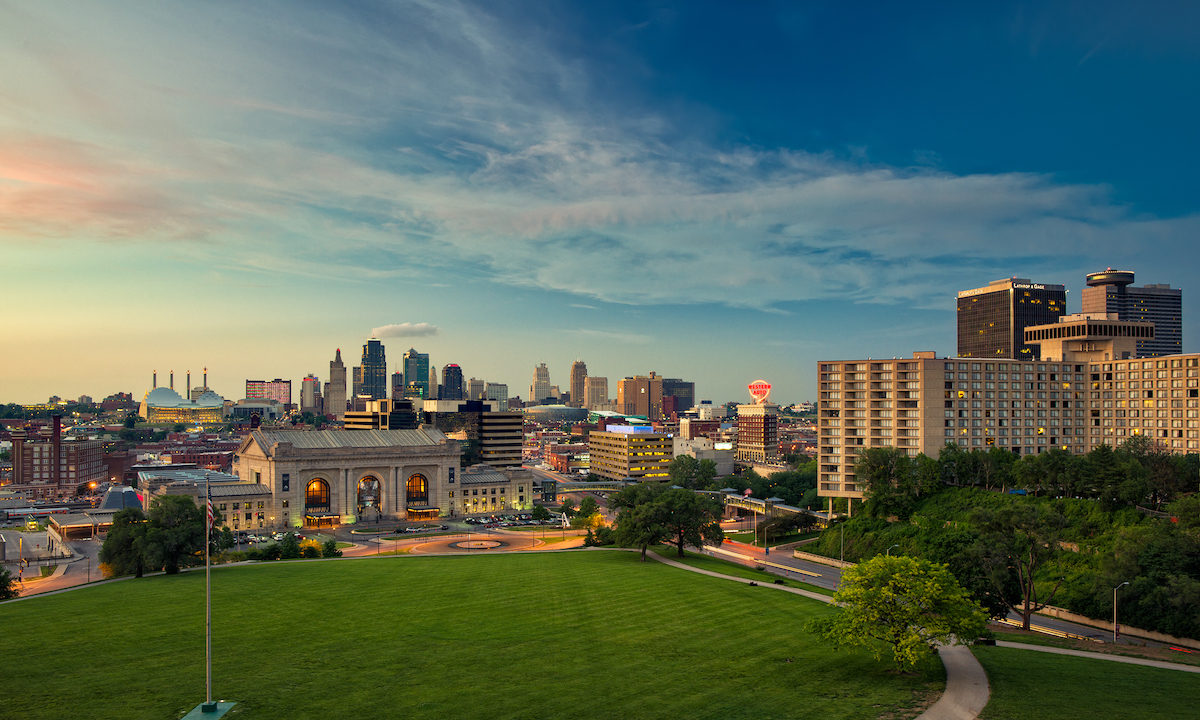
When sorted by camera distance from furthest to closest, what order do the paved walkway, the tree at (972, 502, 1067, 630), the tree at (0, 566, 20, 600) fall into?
the tree at (972, 502, 1067, 630)
the tree at (0, 566, 20, 600)
the paved walkway

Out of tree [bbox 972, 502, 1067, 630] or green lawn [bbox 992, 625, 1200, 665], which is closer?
green lawn [bbox 992, 625, 1200, 665]

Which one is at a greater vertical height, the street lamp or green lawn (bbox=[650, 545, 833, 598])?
green lawn (bbox=[650, 545, 833, 598])

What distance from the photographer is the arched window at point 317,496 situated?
188 m

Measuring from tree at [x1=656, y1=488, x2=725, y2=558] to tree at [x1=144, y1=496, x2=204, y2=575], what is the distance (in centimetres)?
6658

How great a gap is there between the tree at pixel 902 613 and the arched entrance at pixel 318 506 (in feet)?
506

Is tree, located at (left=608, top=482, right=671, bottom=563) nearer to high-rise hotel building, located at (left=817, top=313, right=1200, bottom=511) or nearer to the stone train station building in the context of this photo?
high-rise hotel building, located at (left=817, top=313, right=1200, bottom=511)

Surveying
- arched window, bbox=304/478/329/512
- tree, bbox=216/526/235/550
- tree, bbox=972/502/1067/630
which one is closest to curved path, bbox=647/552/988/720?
tree, bbox=972/502/1067/630

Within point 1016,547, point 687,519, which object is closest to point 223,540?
point 687,519

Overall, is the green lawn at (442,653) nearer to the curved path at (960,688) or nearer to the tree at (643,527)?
the curved path at (960,688)

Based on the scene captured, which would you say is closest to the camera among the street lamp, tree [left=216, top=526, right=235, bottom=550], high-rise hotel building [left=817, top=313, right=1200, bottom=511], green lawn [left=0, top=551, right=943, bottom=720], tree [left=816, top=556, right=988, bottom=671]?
green lawn [left=0, top=551, right=943, bottom=720]

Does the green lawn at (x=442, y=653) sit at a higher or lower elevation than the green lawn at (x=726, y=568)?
higher

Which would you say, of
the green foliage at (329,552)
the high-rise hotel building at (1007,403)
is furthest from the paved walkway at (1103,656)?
the green foliage at (329,552)

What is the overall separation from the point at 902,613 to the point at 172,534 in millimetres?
89293

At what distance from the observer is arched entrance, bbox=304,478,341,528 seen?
609 feet
